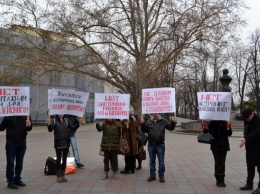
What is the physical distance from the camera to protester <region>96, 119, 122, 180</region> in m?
9.14

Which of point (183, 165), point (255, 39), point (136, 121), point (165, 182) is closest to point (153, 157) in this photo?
point (165, 182)

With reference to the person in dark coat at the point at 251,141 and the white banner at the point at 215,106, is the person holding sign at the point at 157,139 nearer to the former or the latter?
the white banner at the point at 215,106

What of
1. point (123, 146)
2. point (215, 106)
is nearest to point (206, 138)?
point (215, 106)

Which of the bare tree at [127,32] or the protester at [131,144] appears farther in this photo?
the bare tree at [127,32]

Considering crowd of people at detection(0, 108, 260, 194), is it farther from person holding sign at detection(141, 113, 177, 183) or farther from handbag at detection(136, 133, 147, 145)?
handbag at detection(136, 133, 147, 145)

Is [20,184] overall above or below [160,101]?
below

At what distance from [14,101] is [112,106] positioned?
2466 mm

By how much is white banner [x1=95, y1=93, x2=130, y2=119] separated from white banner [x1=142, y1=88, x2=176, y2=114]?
1.86 feet

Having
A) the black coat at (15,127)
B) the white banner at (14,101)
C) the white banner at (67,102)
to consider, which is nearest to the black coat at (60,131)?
the white banner at (67,102)

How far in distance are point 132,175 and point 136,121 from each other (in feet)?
5.10

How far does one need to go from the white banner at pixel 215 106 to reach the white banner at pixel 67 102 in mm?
2976

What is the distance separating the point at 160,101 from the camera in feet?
29.8

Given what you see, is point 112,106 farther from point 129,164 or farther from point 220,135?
point 220,135

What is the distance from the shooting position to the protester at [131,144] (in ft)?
32.4
